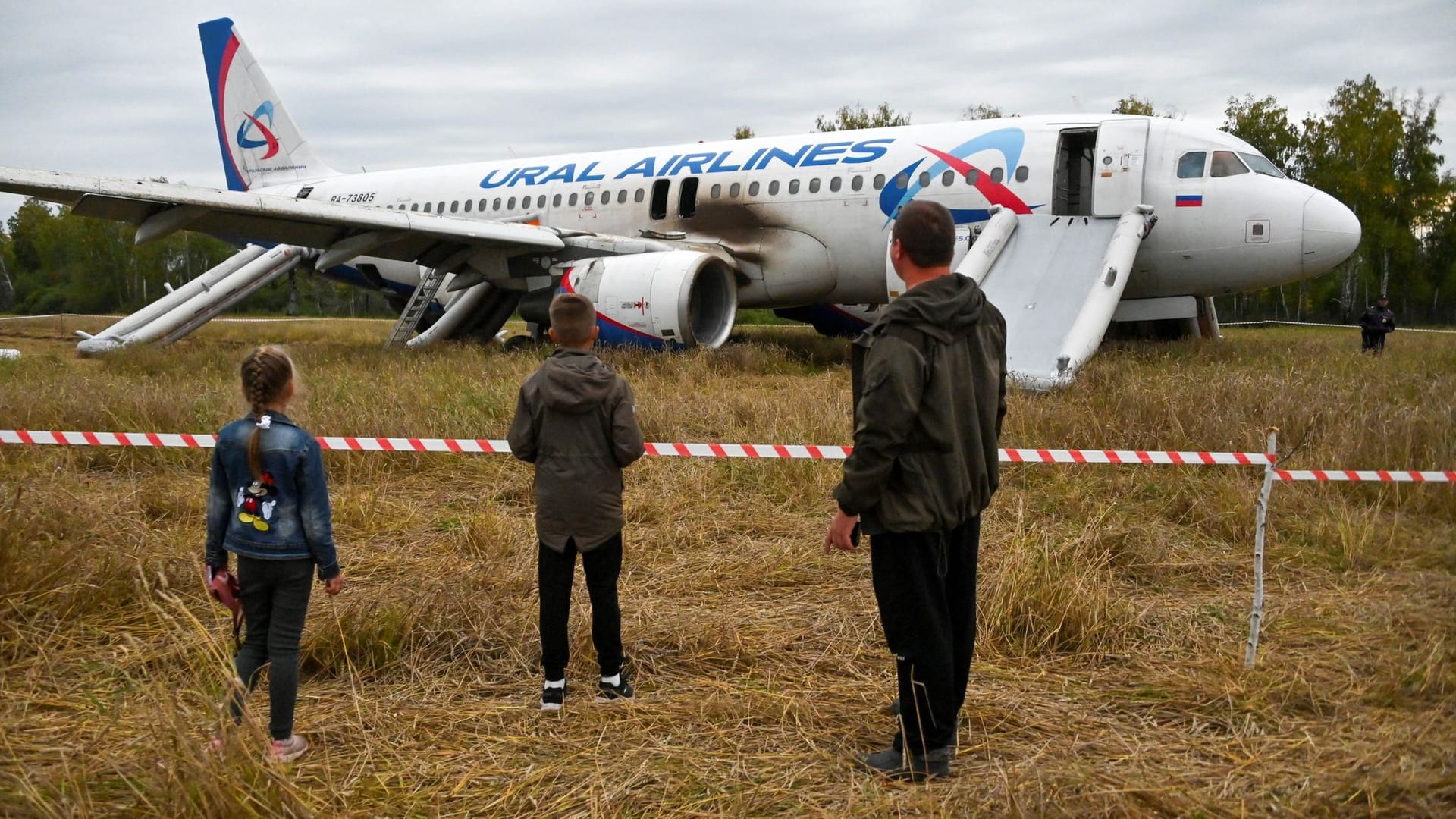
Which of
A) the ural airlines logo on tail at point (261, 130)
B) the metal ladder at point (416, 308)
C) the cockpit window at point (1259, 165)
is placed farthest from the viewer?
the ural airlines logo on tail at point (261, 130)

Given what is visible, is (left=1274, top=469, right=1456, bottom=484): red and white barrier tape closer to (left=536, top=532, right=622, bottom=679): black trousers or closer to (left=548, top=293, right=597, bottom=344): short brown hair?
(left=536, top=532, right=622, bottom=679): black trousers

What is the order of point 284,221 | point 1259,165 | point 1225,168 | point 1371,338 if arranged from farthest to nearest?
point 1371,338 < point 284,221 < point 1259,165 < point 1225,168

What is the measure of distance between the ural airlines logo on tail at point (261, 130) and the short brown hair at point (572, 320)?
1849 cm

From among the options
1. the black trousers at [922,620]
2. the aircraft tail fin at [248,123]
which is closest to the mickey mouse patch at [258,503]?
the black trousers at [922,620]

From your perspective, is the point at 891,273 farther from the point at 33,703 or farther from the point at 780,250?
the point at 33,703

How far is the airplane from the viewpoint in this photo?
11.0m

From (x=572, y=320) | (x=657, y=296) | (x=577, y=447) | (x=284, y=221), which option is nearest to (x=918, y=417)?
(x=577, y=447)

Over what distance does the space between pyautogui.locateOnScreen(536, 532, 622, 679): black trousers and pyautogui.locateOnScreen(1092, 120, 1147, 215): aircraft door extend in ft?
31.1

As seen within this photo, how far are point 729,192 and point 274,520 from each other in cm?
1168

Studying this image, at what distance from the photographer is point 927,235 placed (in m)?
2.86

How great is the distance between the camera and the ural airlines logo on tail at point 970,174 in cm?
1192

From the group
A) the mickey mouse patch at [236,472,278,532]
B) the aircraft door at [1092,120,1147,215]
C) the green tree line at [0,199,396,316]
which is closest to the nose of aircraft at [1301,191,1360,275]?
the aircraft door at [1092,120,1147,215]

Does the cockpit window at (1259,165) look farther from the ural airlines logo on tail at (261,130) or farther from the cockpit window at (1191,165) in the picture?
the ural airlines logo on tail at (261,130)

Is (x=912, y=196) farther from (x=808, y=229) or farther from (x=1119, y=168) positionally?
(x=1119, y=168)
